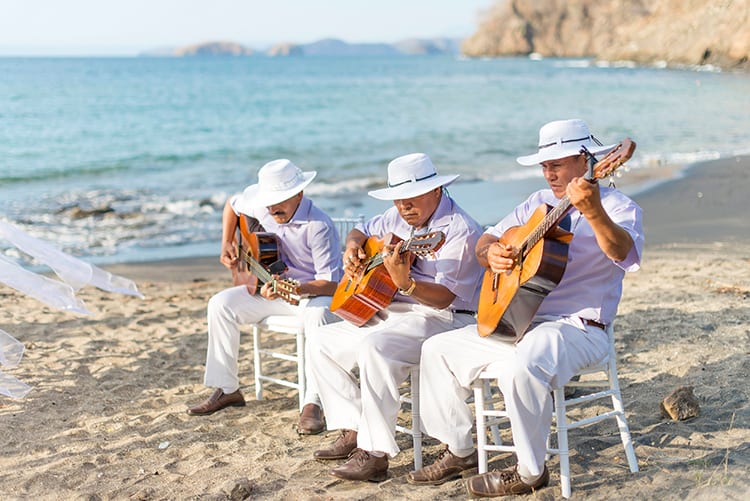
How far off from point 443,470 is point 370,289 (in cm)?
96

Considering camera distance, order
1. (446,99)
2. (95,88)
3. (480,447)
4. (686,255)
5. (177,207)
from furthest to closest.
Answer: (95,88) < (446,99) < (177,207) < (686,255) < (480,447)

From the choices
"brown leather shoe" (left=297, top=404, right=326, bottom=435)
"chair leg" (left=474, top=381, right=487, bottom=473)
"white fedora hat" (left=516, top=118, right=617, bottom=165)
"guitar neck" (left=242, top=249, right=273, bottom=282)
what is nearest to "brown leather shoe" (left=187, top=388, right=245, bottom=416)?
"brown leather shoe" (left=297, top=404, right=326, bottom=435)

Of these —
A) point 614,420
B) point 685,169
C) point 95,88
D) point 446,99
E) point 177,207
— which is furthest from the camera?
point 95,88

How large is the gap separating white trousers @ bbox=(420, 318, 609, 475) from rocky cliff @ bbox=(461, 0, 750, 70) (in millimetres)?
58852

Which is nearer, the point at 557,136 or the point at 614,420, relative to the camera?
the point at 557,136

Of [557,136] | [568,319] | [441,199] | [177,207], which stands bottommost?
[177,207]

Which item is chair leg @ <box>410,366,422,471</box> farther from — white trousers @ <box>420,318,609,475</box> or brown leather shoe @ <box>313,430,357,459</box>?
brown leather shoe @ <box>313,430,357,459</box>

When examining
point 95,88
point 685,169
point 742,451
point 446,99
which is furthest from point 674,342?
point 95,88

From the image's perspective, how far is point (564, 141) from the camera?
421cm

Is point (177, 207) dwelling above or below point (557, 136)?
below

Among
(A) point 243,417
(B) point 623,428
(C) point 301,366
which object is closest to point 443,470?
(B) point 623,428

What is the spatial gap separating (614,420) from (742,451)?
78cm

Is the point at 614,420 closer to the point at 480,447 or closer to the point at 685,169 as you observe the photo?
the point at 480,447

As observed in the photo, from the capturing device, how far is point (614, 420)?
4895 millimetres
